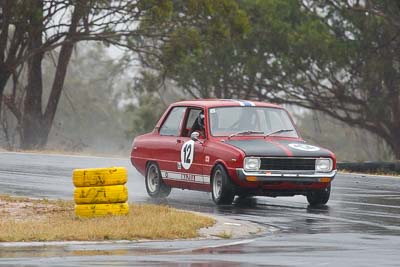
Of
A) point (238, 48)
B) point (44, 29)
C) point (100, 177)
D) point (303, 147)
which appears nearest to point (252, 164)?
point (303, 147)

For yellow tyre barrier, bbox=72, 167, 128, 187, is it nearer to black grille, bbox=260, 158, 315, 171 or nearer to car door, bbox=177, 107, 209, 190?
A: black grille, bbox=260, 158, 315, 171

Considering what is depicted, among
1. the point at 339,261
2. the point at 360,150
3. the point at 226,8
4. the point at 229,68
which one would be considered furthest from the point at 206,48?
the point at 339,261

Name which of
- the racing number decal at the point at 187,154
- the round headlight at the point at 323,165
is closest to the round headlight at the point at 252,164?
the round headlight at the point at 323,165

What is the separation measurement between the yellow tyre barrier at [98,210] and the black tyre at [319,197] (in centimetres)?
407

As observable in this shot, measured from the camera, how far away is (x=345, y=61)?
5075 centimetres

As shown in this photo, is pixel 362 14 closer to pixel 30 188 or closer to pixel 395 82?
pixel 395 82

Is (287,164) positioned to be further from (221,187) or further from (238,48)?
(238,48)

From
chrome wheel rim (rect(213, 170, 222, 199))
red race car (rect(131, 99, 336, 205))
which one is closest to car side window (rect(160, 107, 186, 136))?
red race car (rect(131, 99, 336, 205))

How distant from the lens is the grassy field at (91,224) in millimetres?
13469

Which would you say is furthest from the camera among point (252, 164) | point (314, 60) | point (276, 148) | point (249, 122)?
point (314, 60)

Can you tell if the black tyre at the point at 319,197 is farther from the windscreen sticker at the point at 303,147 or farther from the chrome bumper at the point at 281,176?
the windscreen sticker at the point at 303,147

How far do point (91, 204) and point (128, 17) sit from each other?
1211 inches

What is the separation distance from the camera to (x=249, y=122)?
19422 mm

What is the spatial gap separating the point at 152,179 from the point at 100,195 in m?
5.00
